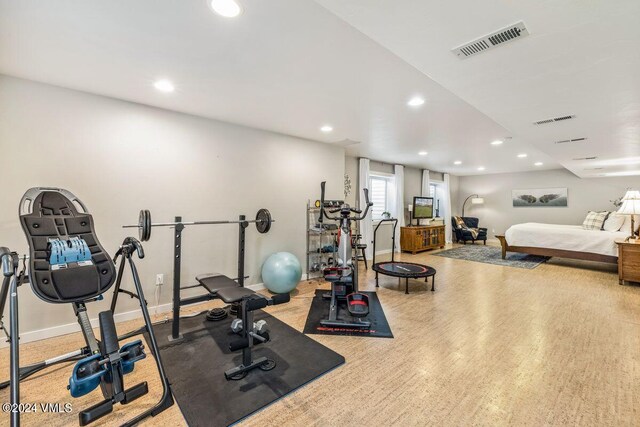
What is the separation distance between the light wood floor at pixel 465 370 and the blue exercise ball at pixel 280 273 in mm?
279

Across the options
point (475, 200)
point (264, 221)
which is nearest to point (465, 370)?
point (264, 221)

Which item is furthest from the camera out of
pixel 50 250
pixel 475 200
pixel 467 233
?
pixel 475 200

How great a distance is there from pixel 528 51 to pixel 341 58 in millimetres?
1211

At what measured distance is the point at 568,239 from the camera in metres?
5.55

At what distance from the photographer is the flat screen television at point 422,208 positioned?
24.6 feet

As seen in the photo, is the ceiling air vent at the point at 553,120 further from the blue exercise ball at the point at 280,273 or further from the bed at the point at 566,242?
the bed at the point at 566,242

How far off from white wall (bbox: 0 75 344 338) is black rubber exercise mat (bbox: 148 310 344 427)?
39.4 inches

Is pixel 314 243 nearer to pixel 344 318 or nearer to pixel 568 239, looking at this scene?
pixel 344 318

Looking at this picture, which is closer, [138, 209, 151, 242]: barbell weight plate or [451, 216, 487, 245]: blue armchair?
[138, 209, 151, 242]: barbell weight plate

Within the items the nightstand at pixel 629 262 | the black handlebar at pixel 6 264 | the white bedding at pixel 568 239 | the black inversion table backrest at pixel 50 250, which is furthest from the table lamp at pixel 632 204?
the black handlebar at pixel 6 264

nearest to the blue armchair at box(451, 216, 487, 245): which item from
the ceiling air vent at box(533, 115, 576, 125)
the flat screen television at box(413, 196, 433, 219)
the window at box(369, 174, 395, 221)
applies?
the flat screen television at box(413, 196, 433, 219)

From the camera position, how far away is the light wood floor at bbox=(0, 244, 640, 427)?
1.65 metres

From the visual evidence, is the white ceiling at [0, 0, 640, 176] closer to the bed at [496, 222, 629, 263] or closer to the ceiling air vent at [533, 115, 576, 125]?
the ceiling air vent at [533, 115, 576, 125]

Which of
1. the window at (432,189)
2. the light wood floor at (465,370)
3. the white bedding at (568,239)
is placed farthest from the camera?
the window at (432,189)
